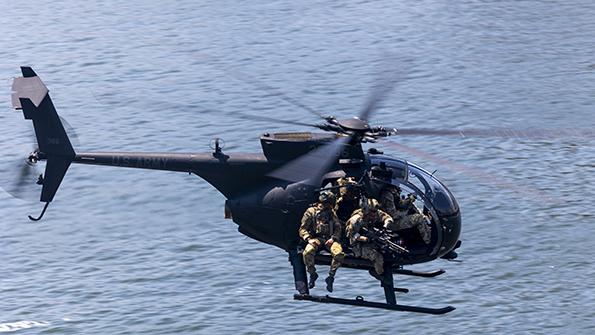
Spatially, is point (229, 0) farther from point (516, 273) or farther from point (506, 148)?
point (516, 273)

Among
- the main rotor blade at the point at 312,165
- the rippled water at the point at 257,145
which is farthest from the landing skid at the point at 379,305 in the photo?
the rippled water at the point at 257,145

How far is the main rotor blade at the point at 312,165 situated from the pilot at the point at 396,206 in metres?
1.35

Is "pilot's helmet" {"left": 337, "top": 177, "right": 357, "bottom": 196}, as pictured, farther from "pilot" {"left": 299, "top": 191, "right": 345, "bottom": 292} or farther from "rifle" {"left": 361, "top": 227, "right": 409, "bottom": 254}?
"rifle" {"left": 361, "top": 227, "right": 409, "bottom": 254}

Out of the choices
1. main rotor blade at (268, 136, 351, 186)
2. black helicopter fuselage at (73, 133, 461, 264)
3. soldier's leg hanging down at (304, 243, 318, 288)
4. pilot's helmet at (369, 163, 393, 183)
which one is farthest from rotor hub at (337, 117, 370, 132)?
soldier's leg hanging down at (304, 243, 318, 288)

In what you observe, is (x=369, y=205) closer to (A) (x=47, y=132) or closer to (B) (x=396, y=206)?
(B) (x=396, y=206)

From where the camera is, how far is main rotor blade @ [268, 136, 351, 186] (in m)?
35.7

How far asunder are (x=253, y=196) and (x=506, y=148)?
105 ft

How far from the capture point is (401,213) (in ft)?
117

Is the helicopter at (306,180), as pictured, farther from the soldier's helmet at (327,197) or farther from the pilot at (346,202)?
the soldier's helmet at (327,197)

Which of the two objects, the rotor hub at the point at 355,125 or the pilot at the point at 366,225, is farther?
the pilot at the point at 366,225

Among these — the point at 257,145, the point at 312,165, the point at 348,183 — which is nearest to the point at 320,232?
the point at 348,183

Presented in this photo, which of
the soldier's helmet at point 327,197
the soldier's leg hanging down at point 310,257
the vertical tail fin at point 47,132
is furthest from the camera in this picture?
the vertical tail fin at point 47,132

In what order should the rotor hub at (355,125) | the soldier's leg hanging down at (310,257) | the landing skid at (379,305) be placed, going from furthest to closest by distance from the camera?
the soldier's leg hanging down at (310,257) → the landing skid at (379,305) → the rotor hub at (355,125)

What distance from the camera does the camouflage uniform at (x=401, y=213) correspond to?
35344 millimetres
